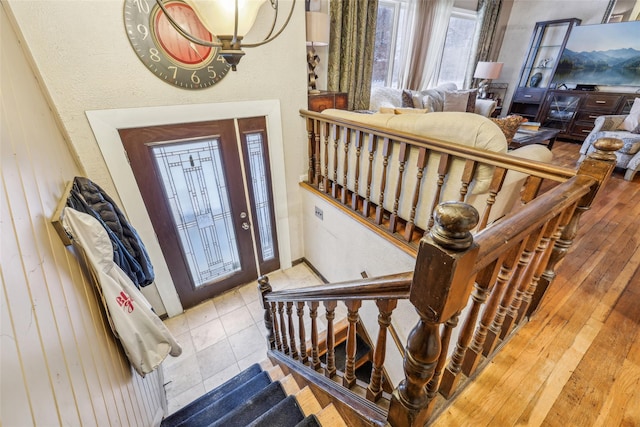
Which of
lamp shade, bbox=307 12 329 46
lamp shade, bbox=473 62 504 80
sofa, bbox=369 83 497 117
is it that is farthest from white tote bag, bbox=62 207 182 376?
lamp shade, bbox=473 62 504 80

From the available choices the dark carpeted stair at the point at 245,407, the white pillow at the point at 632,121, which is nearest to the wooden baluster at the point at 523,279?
the dark carpeted stair at the point at 245,407

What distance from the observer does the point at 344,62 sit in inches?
144

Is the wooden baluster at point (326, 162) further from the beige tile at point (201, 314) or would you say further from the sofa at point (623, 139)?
the sofa at point (623, 139)

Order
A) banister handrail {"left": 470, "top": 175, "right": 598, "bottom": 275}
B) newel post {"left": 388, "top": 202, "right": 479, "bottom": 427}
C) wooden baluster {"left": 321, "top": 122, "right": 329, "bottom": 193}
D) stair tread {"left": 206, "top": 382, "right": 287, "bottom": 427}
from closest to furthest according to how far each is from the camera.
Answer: newel post {"left": 388, "top": 202, "right": 479, "bottom": 427} → banister handrail {"left": 470, "top": 175, "right": 598, "bottom": 275} → stair tread {"left": 206, "top": 382, "right": 287, "bottom": 427} → wooden baluster {"left": 321, "top": 122, "right": 329, "bottom": 193}

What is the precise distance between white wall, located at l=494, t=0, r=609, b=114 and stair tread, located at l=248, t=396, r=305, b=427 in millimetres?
7230

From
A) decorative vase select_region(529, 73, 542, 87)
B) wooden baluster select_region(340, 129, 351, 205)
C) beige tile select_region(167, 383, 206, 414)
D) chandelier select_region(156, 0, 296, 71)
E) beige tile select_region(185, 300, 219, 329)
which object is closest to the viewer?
chandelier select_region(156, 0, 296, 71)

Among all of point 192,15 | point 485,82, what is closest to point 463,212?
point 192,15

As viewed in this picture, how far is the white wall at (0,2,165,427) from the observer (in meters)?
0.71

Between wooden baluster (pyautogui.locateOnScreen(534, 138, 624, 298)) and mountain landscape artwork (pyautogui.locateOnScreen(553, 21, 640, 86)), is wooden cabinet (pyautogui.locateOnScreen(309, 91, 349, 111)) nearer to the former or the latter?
wooden baluster (pyautogui.locateOnScreen(534, 138, 624, 298))

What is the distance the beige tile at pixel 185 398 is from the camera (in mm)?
2064

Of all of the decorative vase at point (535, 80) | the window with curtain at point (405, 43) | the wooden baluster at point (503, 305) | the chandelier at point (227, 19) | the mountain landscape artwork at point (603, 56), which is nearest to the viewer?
the wooden baluster at point (503, 305)

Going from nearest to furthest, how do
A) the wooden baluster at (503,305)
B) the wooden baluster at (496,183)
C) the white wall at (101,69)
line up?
the wooden baluster at (503,305)
the wooden baluster at (496,183)
the white wall at (101,69)

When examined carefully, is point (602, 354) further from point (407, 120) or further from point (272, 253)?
point (272, 253)

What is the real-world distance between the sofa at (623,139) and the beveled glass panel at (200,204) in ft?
12.1
